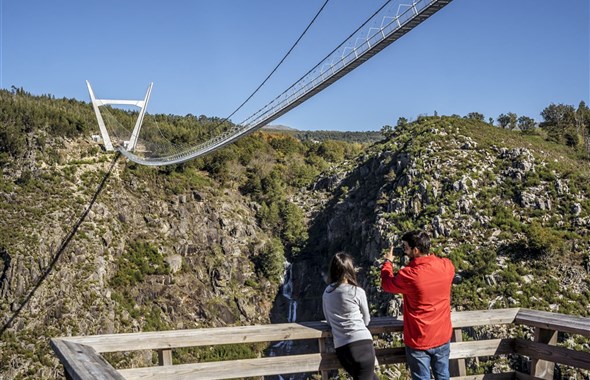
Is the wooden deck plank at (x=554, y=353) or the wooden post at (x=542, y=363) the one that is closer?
the wooden deck plank at (x=554, y=353)

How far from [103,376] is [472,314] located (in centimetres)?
258

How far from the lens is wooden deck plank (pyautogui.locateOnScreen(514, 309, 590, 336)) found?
10.8ft

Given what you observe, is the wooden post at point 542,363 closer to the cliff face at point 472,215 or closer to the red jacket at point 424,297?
the red jacket at point 424,297

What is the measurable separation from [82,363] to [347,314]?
4.75 ft

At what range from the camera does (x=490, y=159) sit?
95.0 feet

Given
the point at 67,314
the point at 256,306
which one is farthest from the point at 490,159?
the point at 67,314

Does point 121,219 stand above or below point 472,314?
above

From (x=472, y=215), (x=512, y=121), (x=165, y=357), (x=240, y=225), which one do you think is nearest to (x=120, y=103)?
(x=240, y=225)

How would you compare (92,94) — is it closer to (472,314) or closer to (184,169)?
(184,169)

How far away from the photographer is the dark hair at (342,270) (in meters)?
3.10

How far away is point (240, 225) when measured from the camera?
31406mm

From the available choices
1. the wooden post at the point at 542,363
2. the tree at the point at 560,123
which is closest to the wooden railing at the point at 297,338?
the wooden post at the point at 542,363

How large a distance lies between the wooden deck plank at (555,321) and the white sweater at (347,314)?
52.7 inches

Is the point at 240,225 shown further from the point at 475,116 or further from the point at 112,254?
the point at 475,116
